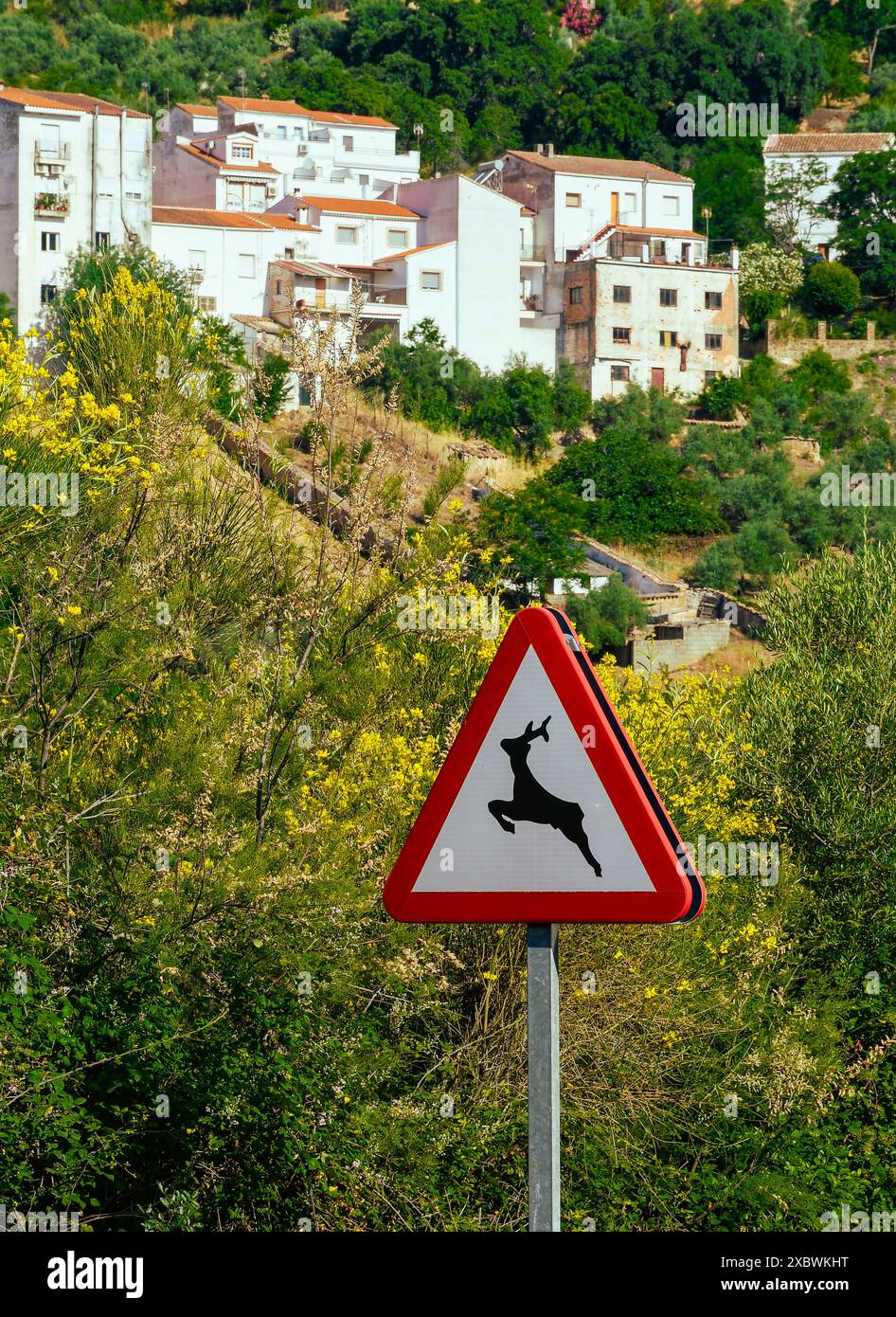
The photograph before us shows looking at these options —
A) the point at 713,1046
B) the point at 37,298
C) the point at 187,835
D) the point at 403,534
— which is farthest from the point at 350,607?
the point at 37,298

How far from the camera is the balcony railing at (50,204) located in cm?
5700

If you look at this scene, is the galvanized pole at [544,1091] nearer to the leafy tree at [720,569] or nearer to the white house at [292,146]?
the leafy tree at [720,569]

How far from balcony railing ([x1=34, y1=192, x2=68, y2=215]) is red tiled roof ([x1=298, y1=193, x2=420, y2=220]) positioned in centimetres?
1288

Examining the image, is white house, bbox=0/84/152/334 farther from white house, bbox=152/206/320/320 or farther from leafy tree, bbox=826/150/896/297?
leafy tree, bbox=826/150/896/297

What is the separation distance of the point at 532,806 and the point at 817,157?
91.6 meters

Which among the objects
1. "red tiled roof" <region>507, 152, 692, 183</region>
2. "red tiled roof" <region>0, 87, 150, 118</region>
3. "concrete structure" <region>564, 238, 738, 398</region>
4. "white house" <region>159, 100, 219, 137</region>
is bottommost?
"concrete structure" <region>564, 238, 738, 398</region>

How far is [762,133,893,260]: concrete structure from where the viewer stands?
287 feet

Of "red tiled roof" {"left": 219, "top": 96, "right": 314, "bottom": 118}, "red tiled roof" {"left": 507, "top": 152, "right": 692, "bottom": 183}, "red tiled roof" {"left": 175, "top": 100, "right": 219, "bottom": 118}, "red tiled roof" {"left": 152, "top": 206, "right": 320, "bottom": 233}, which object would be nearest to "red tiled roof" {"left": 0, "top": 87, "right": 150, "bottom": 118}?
"red tiled roof" {"left": 152, "top": 206, "right": 320, "bottom": 233}

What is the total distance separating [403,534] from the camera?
1314 cm

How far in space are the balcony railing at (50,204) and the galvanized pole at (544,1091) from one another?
184ft

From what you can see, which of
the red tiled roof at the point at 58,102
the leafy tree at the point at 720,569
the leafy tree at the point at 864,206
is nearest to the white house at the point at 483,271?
the red tiled roof at the point at 58,102

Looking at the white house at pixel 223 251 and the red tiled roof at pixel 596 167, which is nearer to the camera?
the white house at pixel 223 251

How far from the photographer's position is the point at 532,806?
4363 mm
